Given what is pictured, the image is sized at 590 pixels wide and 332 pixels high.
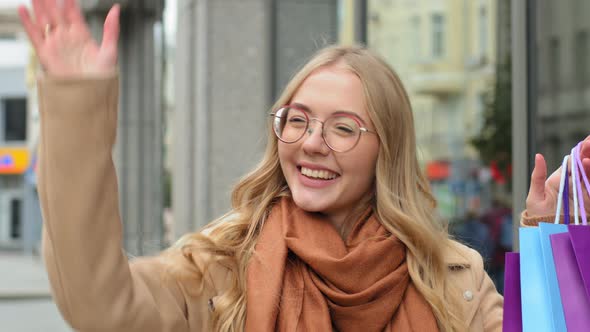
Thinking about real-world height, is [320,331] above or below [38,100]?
below

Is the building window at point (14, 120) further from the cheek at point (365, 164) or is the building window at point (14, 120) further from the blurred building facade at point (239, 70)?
the cheek at point (365, 164)

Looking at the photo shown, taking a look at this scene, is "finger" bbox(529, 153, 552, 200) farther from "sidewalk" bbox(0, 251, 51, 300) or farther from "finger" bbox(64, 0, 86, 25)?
"sidewalk" bbox(0, 251, 51, 300)

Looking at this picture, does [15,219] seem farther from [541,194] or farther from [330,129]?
[541,194]

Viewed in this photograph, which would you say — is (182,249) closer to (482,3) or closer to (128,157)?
(482,3)

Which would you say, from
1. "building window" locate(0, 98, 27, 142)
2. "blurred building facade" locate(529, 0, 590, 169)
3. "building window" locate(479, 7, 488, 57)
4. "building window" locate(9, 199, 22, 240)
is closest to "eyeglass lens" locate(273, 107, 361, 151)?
"blurred building facade" locate(529, 0, 590, 169)

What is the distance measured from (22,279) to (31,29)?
1916cm

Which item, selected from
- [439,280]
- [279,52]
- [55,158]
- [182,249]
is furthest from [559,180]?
[279,52]

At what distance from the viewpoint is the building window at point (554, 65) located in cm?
569

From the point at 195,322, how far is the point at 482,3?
23.0 feet

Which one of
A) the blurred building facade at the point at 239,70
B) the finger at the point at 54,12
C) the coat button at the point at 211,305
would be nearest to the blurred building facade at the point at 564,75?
the blurred building facade at the point at 239,70

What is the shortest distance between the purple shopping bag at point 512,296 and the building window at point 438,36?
7036 mm

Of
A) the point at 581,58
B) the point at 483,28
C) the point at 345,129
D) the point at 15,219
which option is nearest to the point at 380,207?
the point at 345,129

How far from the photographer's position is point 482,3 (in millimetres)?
8648

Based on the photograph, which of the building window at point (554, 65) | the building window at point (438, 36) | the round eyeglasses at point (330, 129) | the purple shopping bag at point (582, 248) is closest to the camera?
the purple shopping bag at point (582, 248)
